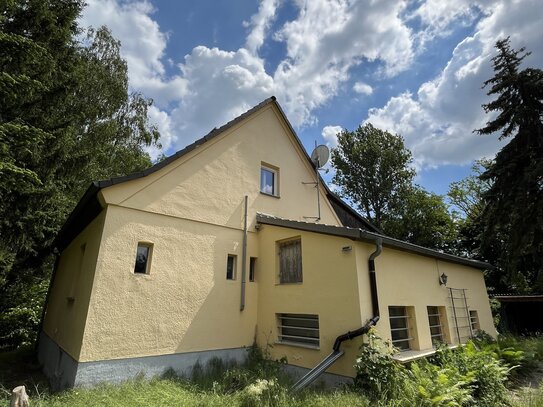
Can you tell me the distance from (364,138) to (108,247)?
29.4m

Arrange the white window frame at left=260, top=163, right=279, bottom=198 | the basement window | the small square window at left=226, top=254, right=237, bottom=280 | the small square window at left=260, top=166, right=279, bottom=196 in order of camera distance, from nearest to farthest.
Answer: the basement window < the small square window at left=226, top=254, right=237, bottom=280 < the small square window at left=260, top=166, right=279, bottom=196 < the white window frame at left=260, top=163, right=279, bottom=198

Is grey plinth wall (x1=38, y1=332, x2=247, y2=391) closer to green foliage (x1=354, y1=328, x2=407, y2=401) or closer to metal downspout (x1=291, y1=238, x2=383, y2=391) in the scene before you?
metal downspout (x1=291, y1=238, x2=383, y2=391)

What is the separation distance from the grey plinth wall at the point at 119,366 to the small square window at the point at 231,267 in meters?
1.96

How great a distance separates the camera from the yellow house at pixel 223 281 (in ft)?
21.5

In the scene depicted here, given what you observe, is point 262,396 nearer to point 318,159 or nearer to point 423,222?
point 318,159

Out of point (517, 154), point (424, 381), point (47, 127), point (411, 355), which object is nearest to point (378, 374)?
point (424, 381)

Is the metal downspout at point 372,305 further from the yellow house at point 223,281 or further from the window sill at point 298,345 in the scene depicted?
the window sill at point 298,345

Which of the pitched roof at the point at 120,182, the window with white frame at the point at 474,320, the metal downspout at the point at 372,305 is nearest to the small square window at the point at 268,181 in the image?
the pitched roof at the point at 120,182

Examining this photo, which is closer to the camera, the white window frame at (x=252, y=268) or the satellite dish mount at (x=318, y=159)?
the white window frame at (x=252, y=268)

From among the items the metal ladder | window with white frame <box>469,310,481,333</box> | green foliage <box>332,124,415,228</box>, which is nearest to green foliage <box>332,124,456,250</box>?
green foliage <box>332,124,415,228</box>

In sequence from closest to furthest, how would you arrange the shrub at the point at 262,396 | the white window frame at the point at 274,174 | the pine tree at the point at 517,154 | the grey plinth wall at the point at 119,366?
the shrub at the point at 262,396
the grey plinth wall at the point at 119,366
the white window frame at the point at 274,174
the pine tree at the point at 517,154

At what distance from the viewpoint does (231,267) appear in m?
8.91

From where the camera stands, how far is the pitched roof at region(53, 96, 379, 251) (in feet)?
23.2

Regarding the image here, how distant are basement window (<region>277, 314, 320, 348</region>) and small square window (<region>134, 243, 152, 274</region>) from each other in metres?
3.88
